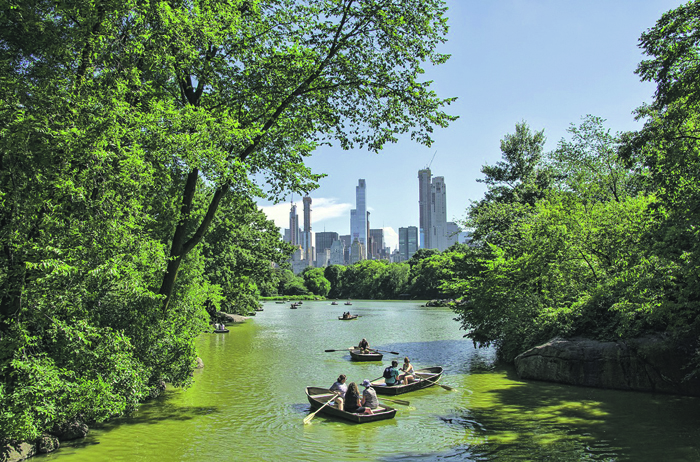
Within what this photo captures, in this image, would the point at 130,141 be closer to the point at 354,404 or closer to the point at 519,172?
the point at 354,404

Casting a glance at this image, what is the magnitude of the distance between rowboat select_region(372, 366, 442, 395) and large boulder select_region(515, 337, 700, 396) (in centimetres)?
374

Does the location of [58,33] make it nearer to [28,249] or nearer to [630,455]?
[28,249]

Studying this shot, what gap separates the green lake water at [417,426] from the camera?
10383mm

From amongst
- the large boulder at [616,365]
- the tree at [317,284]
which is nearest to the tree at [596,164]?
the large boulder at [616,365]

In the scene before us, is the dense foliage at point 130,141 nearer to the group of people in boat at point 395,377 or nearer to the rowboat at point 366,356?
the group of people in boat at point 395,377

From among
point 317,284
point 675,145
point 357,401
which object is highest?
point 675,145

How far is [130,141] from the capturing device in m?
10.7

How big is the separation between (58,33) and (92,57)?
0.74m

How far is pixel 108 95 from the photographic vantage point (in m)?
9.86

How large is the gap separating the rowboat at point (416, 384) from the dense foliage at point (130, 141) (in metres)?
6.46

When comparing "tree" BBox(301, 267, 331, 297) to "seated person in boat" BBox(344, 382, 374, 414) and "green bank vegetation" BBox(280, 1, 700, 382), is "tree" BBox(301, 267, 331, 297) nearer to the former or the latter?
"green bank vegetation" BBox(280, 1, 700, 382)

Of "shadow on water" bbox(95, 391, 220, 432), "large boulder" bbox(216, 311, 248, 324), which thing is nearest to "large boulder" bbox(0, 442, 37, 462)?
"shadow on water" bbox(95, 391, 220, 432)

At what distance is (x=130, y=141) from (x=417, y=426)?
10203 millimetres

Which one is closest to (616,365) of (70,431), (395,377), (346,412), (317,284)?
(395,377)
